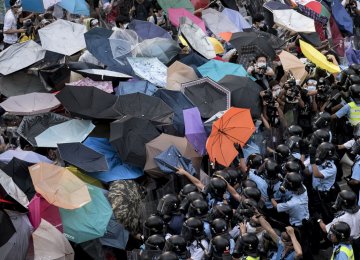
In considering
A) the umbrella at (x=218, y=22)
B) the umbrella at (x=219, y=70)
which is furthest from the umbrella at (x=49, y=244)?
the umbrella at (x=218, y=22)

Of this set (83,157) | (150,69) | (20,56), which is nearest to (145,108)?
(83,157)

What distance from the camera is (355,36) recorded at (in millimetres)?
17719

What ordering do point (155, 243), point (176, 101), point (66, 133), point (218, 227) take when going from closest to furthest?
1. point (218, 227)
2. point (155, 243)
3. point (66, 133)
4. point (176, 101)

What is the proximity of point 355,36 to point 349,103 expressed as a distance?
5.64 metres

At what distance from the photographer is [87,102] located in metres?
12.0

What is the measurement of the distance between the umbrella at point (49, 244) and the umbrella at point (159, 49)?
211 inches

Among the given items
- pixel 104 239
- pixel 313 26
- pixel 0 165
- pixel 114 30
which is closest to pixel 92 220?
pixel 104 239

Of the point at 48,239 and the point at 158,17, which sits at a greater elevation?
the point at 48,239

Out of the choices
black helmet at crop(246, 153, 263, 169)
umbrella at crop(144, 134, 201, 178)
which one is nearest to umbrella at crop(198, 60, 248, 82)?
umbrella at crop(144, 134, 201, 178)

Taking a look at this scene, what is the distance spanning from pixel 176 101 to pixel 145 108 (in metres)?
0.64

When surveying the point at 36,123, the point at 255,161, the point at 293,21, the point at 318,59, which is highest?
the point at 255,161

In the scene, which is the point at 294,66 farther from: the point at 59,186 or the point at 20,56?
the point at 59,186

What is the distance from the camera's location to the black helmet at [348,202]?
930cm

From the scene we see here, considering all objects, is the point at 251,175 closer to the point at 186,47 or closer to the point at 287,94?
the point at 287,94
